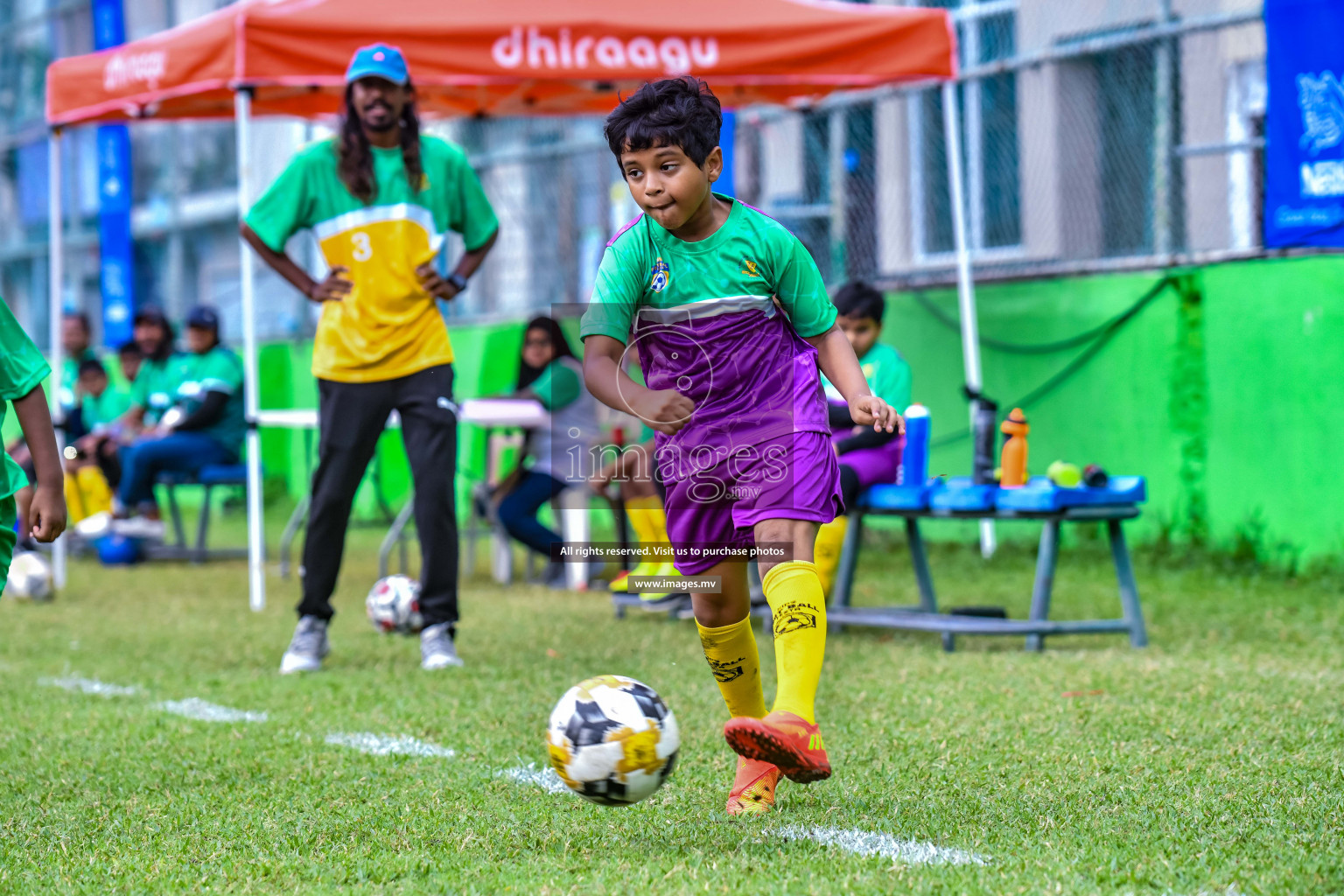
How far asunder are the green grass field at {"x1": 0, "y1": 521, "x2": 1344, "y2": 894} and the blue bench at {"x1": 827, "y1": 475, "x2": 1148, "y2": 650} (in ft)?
0.39

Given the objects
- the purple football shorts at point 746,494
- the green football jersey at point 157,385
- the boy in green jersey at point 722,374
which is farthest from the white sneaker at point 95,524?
the purple football shorts at point 746,494

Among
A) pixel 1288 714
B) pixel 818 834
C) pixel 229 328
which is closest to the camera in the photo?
pixel 818 834

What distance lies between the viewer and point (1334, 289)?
7664mm

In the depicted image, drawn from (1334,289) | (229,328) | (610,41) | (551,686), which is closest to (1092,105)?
(1334,289)

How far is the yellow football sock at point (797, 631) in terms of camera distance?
3.23 metres

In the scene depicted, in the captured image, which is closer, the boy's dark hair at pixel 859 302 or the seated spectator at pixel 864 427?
the seated spectator at pixel 864 427

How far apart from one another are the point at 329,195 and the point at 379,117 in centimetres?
38

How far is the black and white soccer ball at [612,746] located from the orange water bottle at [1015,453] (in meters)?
3.33

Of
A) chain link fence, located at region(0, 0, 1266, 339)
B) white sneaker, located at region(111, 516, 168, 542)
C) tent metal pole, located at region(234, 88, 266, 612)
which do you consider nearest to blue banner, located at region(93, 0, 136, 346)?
chain link fence, located at region(0, 0, 1266, 339)

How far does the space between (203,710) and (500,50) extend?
400cm

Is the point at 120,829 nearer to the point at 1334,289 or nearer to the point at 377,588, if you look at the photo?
the point at 377,588

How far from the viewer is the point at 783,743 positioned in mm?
3033

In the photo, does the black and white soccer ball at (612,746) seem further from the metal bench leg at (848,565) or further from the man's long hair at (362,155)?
the metal bench leg at (848,565)

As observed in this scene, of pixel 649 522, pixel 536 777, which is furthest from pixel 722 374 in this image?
pixel 649 522
